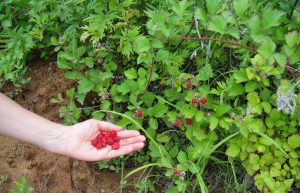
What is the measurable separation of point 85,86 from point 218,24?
997mm

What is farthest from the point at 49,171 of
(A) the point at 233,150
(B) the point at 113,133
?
(A) the point at 233,150

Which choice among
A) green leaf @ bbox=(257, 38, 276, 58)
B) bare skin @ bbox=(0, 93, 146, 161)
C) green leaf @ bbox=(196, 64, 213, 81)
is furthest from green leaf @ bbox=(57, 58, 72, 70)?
green leaf @ bbox=(257, 38, 276, 58)

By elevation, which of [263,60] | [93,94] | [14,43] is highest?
[263,60]

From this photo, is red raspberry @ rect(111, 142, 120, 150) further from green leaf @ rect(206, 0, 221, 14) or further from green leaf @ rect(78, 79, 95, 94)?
green leaf @ rect(206, 0, 221, 14)

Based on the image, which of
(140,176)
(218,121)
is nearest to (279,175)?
→ (218,121)

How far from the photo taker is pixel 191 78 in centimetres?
231

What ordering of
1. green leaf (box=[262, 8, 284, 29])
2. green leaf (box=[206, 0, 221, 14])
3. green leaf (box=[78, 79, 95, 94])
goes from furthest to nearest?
green leaf (box=[78, 79, 95, 94])
green leaf (box=[206, 0, 221, 14])
green leaf (box=[262, 8, 284, 29])

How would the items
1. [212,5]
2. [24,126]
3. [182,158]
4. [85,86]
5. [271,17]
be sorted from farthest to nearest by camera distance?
[85,86], [182,158], [24,126], [212,5], [271,17]

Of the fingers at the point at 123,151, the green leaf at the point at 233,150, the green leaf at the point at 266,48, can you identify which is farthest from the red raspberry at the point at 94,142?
the green leaf at the point at 266,48

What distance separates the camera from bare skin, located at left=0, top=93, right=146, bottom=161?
7.01ft

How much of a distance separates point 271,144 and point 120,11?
1.23 m

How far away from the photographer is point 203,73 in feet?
7.54

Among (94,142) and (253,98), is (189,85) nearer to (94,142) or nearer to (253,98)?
(253,98)

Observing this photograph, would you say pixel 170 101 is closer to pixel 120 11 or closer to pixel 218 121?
pixel 218 121
